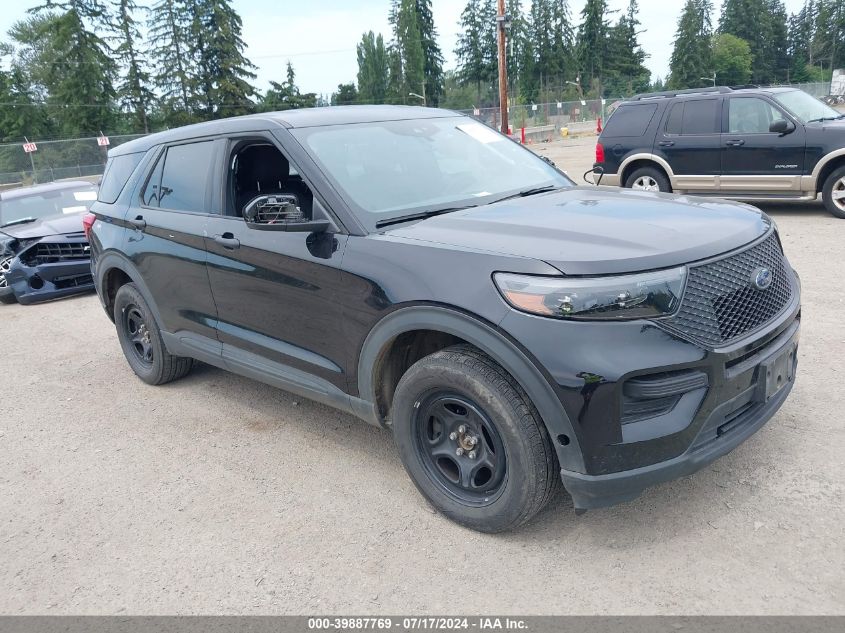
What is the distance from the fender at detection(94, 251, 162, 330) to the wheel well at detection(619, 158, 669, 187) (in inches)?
331

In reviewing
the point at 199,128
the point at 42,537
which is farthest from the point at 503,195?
the point at 42,537

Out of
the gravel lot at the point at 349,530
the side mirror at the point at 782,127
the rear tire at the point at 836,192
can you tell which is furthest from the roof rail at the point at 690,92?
the gravel lot at the point at 349,530

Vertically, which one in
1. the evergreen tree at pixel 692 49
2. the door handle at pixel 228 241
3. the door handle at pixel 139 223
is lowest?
the door handle at pixel 228 241

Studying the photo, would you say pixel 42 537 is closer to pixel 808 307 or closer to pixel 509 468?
pixel 509 468

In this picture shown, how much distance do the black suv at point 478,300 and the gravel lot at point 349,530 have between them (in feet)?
1.08

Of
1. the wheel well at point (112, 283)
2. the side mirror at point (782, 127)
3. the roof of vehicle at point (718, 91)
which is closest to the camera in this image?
the wheel well at point (112, 283)

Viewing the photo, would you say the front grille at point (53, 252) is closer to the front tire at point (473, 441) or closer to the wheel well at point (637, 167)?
the front tire at point (473, 441)

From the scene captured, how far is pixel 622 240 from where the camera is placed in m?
2.89

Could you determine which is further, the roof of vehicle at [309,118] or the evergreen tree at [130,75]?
the evergreen tree at [130,75]

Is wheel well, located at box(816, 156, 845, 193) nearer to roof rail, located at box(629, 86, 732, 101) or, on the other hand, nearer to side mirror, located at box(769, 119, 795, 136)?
side mirror, located at box(769, 119, 795, 136)

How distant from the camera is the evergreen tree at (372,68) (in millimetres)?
105562

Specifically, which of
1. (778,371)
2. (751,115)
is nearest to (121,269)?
(778,371)

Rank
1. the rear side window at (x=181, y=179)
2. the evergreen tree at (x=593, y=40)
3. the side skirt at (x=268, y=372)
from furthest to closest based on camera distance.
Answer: the evergreen tree at (x=593, y=40), the rear side window at (x=181, y=179), the side skirt at (x=268, y=372)

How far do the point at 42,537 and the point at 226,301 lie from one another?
5.19 feet
